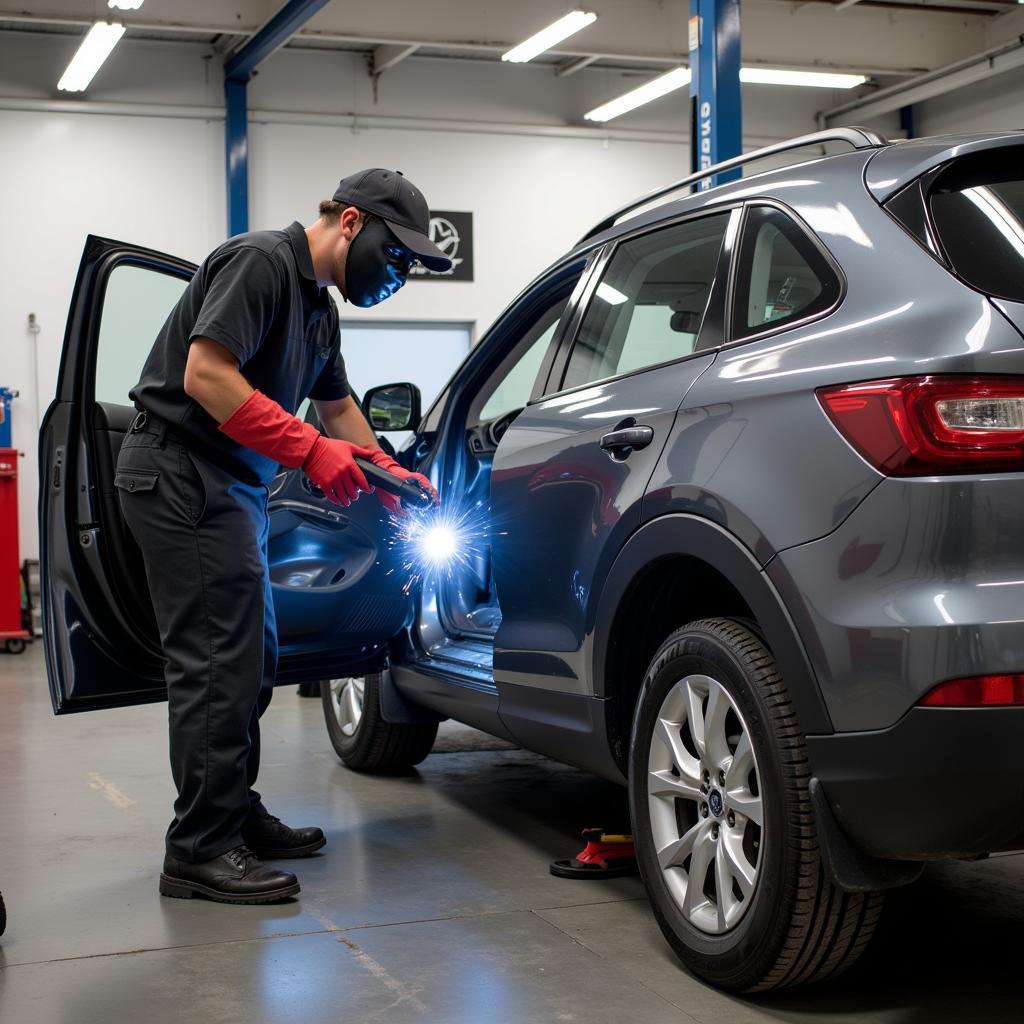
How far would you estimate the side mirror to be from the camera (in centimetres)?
465

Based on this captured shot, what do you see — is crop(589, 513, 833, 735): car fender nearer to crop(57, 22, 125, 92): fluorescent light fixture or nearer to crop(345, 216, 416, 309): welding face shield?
crop(345, 216, 416, 309): welding face shield

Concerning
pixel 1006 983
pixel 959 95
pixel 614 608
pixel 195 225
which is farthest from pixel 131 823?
pixel 959 95

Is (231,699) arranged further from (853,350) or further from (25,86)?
(25,86)

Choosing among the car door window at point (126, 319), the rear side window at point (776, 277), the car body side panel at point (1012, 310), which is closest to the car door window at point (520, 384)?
the car door window at point (126, 319)

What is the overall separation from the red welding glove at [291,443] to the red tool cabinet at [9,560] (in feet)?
23.5

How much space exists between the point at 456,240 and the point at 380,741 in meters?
9.47

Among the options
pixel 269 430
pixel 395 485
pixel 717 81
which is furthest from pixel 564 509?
pixel 717 81

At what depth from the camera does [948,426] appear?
7.06 feet

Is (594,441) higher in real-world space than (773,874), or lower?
higher

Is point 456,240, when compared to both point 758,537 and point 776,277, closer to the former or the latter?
point 776,277

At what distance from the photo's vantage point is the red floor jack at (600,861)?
352cm

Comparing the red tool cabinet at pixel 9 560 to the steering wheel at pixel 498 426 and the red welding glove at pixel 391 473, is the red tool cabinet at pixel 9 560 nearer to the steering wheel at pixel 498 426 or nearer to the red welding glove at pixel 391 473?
the steering wheel at pixel 498 426

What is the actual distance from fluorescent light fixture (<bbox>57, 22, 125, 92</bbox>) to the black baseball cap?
324 inches

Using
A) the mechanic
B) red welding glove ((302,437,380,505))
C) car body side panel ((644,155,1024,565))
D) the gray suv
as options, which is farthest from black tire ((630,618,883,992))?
the mechanic
